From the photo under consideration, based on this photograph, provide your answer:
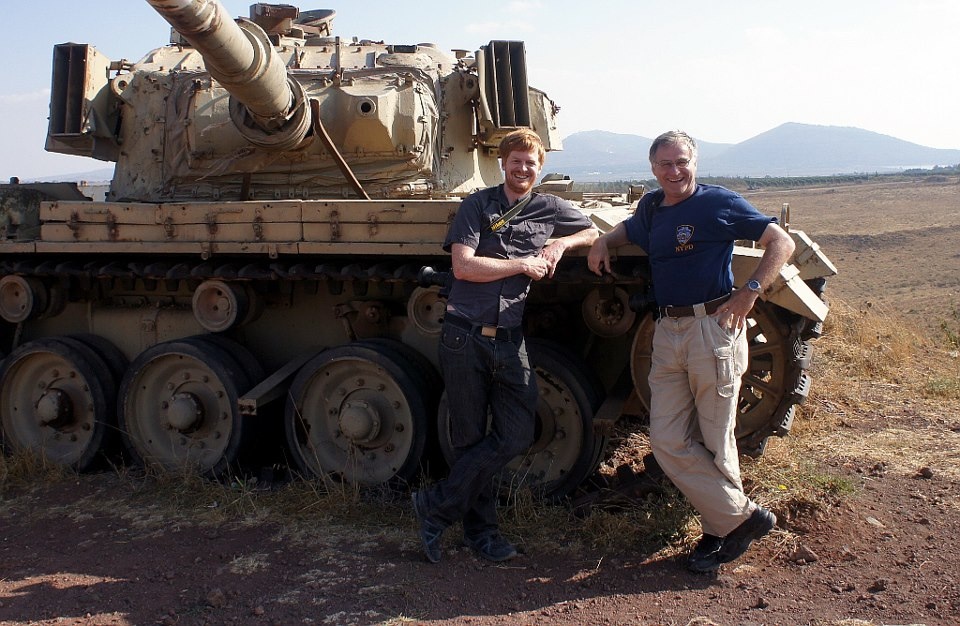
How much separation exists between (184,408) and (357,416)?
1417 millimetres

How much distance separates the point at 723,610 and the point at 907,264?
2340cm

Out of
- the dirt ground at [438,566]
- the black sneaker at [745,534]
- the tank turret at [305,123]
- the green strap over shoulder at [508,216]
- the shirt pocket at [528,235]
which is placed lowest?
the dirt ground at [438,566]

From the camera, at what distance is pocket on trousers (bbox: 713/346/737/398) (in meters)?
4.82

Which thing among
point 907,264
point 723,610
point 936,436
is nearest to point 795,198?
point 907,264

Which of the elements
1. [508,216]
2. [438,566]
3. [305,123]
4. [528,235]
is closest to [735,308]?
[528,235]

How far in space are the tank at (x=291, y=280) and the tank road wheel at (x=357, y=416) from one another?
0.02 m

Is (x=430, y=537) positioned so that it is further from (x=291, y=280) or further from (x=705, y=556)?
(x=291, y=280)

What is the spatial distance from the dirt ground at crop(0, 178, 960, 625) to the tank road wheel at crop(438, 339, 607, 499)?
588 mm

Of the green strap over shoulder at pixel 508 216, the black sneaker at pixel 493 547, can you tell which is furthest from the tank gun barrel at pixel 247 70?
the black sneaker at pixel 493 547

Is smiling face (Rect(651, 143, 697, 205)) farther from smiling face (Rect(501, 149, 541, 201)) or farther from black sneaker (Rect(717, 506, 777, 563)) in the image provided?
black sneaker (Rect(717, 506, 777, 563))

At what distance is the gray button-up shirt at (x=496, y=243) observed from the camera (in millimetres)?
5070

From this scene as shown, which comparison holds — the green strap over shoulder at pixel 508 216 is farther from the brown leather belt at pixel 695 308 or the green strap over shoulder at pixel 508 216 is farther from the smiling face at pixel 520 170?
the brown leather belt at pixel 695 308

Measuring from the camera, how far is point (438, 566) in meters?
5.31

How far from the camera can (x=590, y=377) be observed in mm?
6387
